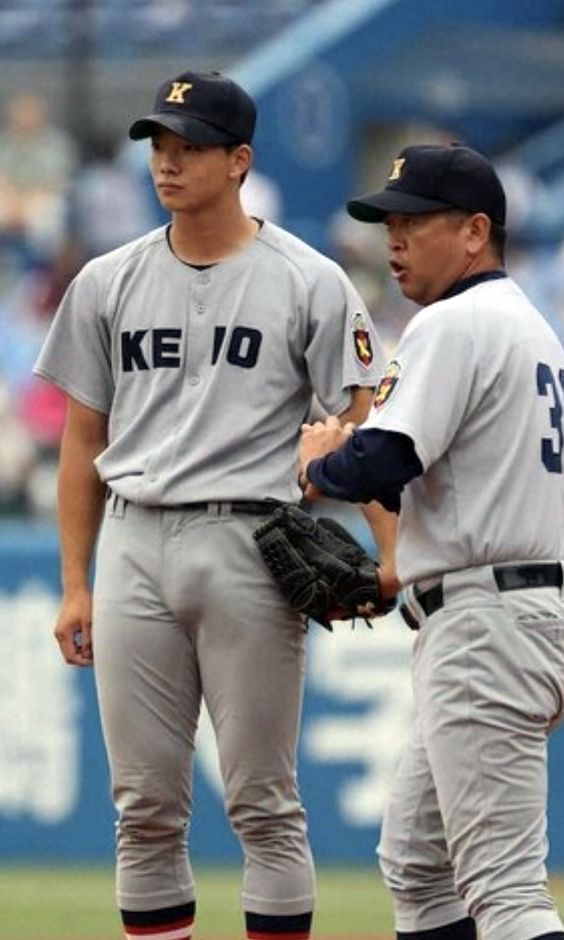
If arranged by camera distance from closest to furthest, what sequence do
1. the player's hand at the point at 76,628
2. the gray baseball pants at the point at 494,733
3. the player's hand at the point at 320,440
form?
the gray baseball pants at the point at 494,733
the player's hand at the point at 320,440
the player's hand at the point at 76,628

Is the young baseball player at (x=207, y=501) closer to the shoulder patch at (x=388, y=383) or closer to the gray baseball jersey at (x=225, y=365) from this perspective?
the gray baseball jersey at (x=225, y=365)

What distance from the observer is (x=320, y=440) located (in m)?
5.16

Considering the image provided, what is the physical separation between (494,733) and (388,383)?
74 cm

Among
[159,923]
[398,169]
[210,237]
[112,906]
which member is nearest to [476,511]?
[398,169]

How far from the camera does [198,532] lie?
17.8 ft

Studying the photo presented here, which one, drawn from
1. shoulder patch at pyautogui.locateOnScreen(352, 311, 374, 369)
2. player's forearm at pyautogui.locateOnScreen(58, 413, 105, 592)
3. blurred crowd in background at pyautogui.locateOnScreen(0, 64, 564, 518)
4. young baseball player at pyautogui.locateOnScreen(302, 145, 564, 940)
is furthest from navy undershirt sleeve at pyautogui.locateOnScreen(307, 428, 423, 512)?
blurred crowd in background at pyautogui.locateOnScreen(0, 64, 564, 518)

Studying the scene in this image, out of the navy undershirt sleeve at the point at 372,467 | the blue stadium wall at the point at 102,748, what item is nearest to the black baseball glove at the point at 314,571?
the navy undershirt sleeve at the point at 372,467

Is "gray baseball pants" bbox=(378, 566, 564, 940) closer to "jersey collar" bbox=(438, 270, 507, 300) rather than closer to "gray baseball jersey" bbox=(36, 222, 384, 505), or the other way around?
"jersey collar" bbox=(438, 270, 507, 300)

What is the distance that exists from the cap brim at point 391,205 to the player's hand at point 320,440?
451 millimetres

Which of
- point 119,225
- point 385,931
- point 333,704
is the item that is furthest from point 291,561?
point 119,225

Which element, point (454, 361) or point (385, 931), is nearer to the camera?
point (454, 361)

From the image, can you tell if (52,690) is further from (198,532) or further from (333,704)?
(198,532)

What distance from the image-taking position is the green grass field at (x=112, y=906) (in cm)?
795

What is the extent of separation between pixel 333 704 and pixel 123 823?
176 inches
